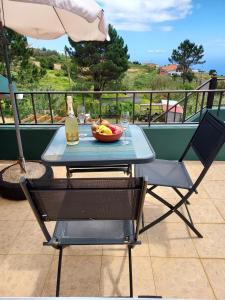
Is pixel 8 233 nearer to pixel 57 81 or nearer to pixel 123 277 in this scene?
pixel 123 277

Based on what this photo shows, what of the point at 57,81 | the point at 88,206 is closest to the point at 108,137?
the point at 88,206

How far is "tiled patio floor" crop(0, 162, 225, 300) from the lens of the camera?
5.00 ft

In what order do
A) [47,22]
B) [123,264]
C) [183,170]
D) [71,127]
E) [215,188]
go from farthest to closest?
[215,188], [47,22], [183,170], [71,127], [123,264]

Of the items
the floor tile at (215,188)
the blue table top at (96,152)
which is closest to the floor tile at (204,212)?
the floor tile at (215,188)

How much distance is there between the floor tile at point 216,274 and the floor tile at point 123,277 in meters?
0.41

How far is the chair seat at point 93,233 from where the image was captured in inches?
51.4

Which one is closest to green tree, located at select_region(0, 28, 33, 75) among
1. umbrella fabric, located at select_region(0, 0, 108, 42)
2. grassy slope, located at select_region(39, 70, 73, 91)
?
grassy slope, located at select_region(39, 70, 73, 91)

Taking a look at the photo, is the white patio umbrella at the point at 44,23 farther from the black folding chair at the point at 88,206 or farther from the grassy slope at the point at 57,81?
the grassy slope at the point at 57,81

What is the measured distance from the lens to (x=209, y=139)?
188cm

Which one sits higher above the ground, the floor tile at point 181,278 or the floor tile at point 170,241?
the floor tile at point 170,241

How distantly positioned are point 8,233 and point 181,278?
148 cm

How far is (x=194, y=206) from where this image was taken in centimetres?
231

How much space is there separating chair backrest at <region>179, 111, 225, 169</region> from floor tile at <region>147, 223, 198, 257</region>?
2.13ft

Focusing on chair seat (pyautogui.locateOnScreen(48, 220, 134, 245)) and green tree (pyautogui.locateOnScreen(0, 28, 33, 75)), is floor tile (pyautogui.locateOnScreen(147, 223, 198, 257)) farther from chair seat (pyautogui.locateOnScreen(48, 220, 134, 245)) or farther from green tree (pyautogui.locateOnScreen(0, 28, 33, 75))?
green tree (pyautogui.locateOnScreen(0, 28, 33, 75))
